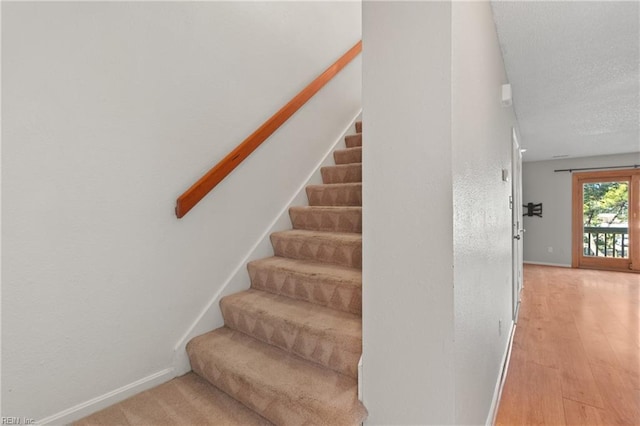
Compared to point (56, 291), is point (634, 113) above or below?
above

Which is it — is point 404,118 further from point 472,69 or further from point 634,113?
point 634,113

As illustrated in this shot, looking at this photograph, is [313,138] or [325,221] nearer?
[325,221]

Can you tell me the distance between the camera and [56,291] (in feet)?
3.92

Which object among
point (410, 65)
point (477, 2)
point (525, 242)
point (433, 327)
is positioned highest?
point (477, 2)

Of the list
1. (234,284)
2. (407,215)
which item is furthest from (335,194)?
(407,215)

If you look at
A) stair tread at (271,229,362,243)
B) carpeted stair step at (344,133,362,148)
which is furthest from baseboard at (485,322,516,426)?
carpeted stair step at (344,133,362,148)

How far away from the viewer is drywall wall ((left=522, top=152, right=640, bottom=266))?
20.1 ft

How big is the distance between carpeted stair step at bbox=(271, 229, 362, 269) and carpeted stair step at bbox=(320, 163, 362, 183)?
Answer: 60cm

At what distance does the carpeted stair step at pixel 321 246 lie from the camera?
1.71 metres

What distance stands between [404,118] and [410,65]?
166mm

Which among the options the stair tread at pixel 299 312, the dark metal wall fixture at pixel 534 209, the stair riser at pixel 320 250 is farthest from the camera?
the dark metal wall fixture at pixel 534 209

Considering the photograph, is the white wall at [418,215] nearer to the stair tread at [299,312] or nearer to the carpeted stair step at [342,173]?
the stair tread at [299,312]

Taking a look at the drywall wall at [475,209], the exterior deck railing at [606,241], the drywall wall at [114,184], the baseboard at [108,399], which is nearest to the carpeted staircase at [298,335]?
the baseboard at [108,399]

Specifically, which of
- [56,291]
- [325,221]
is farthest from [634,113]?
[56,291]
